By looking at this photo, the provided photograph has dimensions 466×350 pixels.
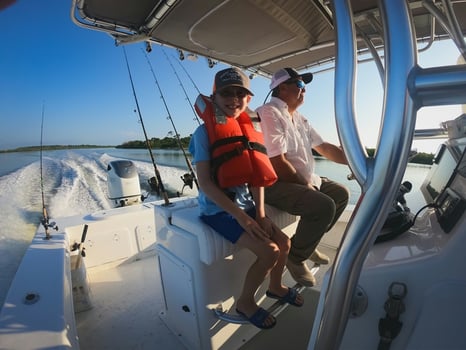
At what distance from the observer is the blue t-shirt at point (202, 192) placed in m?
1.27

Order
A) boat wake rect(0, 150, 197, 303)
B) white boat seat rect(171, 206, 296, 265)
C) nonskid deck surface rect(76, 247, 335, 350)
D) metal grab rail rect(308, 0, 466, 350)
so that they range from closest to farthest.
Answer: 1. metal grab rail rect(308, 0, 466, 350)
2. white boat seat rect(171, 206, 296, 265)
3. nonskid deck surface rect(76, 247, 335, 350)
4. boat wake rect(0, 150, 197, 303)

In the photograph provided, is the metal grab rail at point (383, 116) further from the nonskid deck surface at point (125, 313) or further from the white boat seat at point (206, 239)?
the nonskid deck surface at point (125, 313)

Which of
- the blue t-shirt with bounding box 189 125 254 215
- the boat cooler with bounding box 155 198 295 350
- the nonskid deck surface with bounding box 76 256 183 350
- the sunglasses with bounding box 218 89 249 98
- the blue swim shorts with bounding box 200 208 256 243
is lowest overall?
the nonskid deck surface with bounding box 76 256 183 350

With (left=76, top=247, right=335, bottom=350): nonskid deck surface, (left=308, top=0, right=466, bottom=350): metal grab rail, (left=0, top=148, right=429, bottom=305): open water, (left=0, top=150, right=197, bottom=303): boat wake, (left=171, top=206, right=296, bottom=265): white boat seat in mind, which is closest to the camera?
(left=308, top=0, right=466, bottom=350): metal grab rail

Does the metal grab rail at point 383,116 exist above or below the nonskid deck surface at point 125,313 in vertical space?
above

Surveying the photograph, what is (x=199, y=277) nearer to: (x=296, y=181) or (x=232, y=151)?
(x=232, y=151)

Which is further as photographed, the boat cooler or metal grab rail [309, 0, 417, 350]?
the boat cooler

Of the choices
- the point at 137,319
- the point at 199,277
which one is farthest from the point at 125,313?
the point at 199,277

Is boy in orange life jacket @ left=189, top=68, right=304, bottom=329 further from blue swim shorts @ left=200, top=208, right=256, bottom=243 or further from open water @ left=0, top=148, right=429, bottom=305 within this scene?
open water @ left=0, top=148, right=429, bottom=305

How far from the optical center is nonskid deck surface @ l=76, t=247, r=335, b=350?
4.87 feet

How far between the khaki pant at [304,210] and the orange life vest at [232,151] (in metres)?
0.20

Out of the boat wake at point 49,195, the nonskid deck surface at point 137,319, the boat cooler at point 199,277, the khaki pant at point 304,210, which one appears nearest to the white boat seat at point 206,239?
the boat cooler at point 199,277

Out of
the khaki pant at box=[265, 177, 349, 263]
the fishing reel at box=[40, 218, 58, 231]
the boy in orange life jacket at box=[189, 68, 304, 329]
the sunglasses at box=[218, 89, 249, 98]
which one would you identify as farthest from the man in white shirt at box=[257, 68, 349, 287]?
the fishing reel at box=[40, 218, 58, 231]

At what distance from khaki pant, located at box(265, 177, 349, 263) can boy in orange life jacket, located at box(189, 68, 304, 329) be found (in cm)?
17
